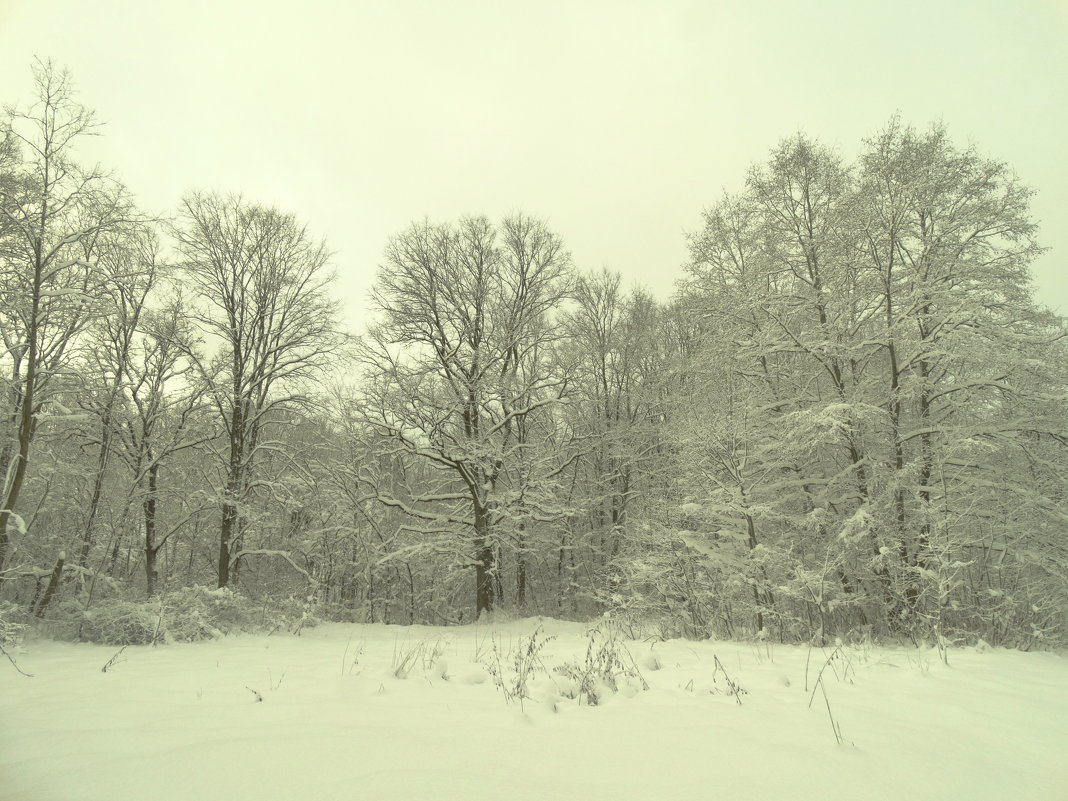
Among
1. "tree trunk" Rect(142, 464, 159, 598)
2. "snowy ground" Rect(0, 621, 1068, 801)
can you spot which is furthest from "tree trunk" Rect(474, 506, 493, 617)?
"snowy ground" Rect(0, 621, 1068, 801)

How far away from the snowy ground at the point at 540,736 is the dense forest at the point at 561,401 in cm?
280

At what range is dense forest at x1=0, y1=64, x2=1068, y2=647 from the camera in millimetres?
8234

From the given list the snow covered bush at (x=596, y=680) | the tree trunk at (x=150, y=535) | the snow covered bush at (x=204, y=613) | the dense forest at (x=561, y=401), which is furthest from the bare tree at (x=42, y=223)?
the snow covered bush at (x=596, y=680)

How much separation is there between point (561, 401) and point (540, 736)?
12.9 meters

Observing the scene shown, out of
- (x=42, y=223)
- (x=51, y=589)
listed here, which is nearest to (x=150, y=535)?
(x=51, y=589)

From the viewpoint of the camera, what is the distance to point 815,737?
2695mm

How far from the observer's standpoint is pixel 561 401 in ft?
50.9

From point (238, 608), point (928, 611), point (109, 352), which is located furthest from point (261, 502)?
point (928, 611)

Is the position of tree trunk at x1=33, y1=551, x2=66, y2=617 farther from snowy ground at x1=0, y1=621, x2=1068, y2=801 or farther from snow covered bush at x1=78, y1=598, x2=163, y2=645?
snowy ground at x1=0, y1=621, x2=1068, y2=801

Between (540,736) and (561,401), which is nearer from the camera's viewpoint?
(540,736)

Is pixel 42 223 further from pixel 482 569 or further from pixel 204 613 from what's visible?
pixel 482 569

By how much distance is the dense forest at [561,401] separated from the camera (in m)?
8.23

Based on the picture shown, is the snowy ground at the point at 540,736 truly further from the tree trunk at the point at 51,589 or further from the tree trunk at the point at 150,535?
the tree trunk at the point at 150,535

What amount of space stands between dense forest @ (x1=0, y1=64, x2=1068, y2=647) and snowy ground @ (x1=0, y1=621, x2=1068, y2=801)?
2.80 meters
